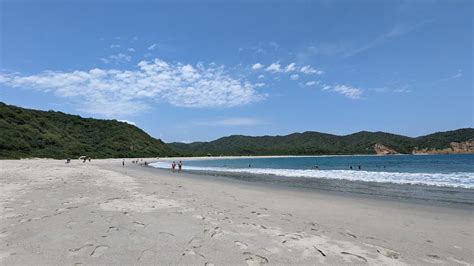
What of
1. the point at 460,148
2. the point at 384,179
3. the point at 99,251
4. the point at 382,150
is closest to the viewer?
the point at 99,251

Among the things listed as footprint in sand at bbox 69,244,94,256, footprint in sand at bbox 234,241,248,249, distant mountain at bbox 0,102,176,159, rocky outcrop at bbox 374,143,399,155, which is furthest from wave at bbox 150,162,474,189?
rocky outcrop at bbox 374,143,399,155

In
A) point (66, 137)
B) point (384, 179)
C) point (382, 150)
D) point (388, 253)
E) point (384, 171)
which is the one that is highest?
point (66, 137)

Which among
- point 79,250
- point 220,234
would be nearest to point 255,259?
point 220,234

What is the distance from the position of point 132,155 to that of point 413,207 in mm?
103265

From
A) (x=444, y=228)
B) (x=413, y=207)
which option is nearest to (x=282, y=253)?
(x=444, y=228)

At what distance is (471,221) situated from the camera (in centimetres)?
937

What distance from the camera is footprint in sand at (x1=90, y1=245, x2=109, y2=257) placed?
17.4 ft

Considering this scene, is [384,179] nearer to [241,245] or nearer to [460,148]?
[241,245]

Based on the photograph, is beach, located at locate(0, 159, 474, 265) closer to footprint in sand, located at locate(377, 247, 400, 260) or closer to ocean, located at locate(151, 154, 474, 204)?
footprint in sand, located at locate(377, 247, 400, 260)

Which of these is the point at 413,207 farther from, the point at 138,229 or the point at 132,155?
the point at 132,155

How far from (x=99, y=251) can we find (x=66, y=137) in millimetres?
100943

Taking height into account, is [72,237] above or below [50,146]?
below

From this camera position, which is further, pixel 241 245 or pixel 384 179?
pixel 384 179

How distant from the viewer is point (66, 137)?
94.1m
